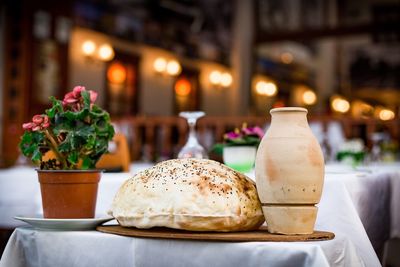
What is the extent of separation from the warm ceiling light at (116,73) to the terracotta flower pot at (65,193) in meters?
10.3

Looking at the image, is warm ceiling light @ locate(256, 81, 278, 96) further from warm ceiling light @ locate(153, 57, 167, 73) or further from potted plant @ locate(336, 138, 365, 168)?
potted plant @ locate(336, 138, 365, 168)

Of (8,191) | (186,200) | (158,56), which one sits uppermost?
(158,56)

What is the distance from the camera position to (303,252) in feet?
4.19

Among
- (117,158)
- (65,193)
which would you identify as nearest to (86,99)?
(65,193)

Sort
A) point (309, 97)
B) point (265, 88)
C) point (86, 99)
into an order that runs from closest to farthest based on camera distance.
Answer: point (86, 99) < point (265, 88) < point (309, 97)

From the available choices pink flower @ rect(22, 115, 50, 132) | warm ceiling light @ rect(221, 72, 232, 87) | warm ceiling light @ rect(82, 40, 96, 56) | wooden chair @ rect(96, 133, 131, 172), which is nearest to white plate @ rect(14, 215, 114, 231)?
pink flower @ rect(22, 115, 50, 132)

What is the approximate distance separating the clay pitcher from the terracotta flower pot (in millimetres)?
520

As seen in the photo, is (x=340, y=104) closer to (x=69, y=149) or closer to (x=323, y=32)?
(x=323, y=32)

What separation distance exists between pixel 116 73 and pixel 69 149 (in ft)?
34.4

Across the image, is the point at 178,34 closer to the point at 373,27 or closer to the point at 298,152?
the point at 373,27

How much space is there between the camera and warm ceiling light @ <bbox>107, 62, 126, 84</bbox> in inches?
471

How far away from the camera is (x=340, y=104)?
19.2m

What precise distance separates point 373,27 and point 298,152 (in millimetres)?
12555

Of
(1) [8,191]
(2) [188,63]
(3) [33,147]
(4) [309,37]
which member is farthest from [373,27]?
(3) [33,147]
